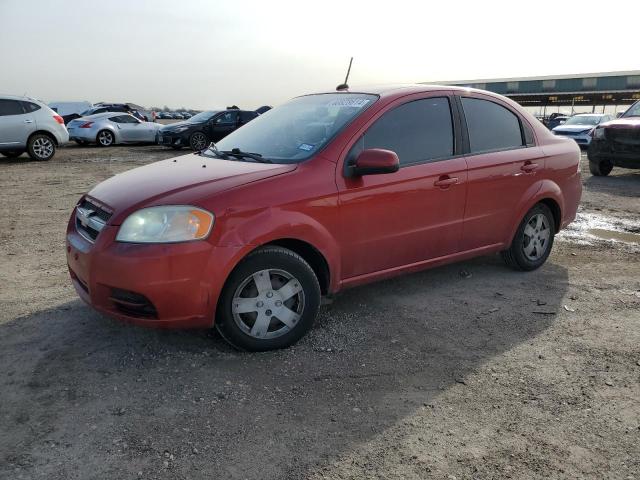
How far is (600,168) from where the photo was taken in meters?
12.2

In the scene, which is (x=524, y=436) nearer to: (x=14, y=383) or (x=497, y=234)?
(x=497, y=234)

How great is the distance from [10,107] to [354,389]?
1401cm

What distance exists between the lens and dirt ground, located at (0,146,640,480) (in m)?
2.49

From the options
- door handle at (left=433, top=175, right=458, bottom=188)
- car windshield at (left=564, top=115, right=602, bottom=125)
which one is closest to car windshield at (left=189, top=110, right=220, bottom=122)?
car windshield at (left=564, top=115, right=602, bottom=125)

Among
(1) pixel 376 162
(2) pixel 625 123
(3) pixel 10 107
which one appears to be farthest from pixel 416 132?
(3) pixel 10 107

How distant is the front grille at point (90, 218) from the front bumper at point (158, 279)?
13cm

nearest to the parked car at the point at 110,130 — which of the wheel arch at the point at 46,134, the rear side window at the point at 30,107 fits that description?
the wheel arch at the point at 46,134

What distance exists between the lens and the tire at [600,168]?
1212 centimetres

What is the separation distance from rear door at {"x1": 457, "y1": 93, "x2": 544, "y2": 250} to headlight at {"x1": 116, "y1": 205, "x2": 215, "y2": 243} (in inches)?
87.1

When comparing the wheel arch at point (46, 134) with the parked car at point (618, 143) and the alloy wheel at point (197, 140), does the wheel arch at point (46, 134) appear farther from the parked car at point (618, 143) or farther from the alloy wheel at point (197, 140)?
the parked car at point (618, 143)

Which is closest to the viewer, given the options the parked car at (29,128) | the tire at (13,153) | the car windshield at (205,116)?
the parked car at (29,128)

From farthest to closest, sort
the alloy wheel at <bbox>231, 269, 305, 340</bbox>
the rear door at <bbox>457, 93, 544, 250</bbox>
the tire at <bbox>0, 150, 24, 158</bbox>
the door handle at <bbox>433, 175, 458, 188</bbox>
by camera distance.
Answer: the tire at <bbox>0, 150, 24, 158</bbox> → the rear door at <bbox>457, 93, 544, 250</bbox> → the door handle at <bbox>433, 175, 458, 188</bbox> → the alloy wheel at <bbox>231, 269, 305, 340</bbox>

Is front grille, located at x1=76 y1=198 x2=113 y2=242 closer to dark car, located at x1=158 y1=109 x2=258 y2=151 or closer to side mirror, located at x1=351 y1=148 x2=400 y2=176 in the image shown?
side mirror, located at x1=351 y1=148 x2=400 y2=176

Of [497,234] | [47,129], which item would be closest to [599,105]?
[47,129]
